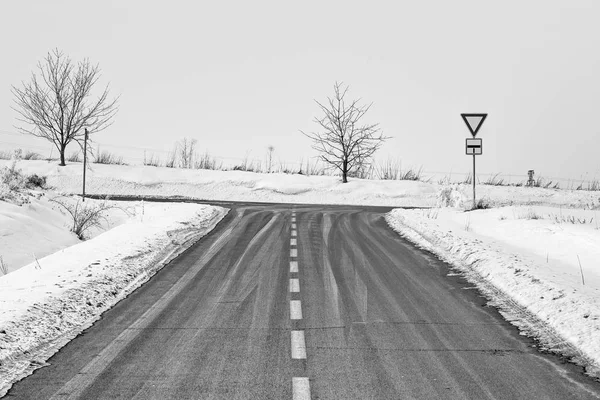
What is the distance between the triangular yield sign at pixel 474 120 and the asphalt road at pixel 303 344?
1168 centimetres

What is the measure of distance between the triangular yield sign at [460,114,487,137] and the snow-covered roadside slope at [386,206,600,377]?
10.0 ft

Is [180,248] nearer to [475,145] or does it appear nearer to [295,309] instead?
[295,309]

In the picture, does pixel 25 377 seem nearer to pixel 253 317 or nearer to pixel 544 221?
pixel 253 317

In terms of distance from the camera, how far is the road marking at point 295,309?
759 cm

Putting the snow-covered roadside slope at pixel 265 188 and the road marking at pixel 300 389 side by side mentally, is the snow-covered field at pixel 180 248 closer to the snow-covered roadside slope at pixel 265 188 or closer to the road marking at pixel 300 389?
the road marking at pixel 300 389

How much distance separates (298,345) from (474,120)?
56.5 feet

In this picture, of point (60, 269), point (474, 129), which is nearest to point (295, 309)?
point (60, 269)

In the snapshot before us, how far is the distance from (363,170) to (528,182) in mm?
11454

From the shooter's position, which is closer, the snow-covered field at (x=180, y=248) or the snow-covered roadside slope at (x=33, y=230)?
the snow-covered field at (x=180, y=248)

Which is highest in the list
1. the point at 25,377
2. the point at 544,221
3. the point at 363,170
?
the point at 363,170

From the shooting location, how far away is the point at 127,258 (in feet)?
37.9

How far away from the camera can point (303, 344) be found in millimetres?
6387

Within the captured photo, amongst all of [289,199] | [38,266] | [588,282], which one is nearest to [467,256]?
[588,282]

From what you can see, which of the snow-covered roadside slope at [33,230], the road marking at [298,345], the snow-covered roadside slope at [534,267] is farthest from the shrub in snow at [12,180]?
the road marking at [298,345]
